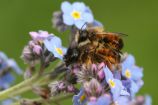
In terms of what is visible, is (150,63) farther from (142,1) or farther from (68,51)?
(68,51)

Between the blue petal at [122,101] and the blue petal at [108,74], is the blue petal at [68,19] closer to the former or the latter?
the blue petal at [108,74]

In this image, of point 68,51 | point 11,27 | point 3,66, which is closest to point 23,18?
point 11,27

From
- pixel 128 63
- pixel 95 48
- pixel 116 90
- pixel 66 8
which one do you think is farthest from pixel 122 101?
pixel 66 8

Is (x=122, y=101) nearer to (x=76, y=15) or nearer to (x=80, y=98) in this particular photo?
(x=80, y=98)

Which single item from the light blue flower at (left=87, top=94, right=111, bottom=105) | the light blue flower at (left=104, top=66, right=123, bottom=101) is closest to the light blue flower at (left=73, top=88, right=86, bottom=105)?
the light blue flower at (left=104, top=66, right=123, bottom=101)

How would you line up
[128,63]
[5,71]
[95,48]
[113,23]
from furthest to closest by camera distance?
[113,23] < [5,71] < [128,63] < [95,48]

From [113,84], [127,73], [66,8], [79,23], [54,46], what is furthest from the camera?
[66,8]
